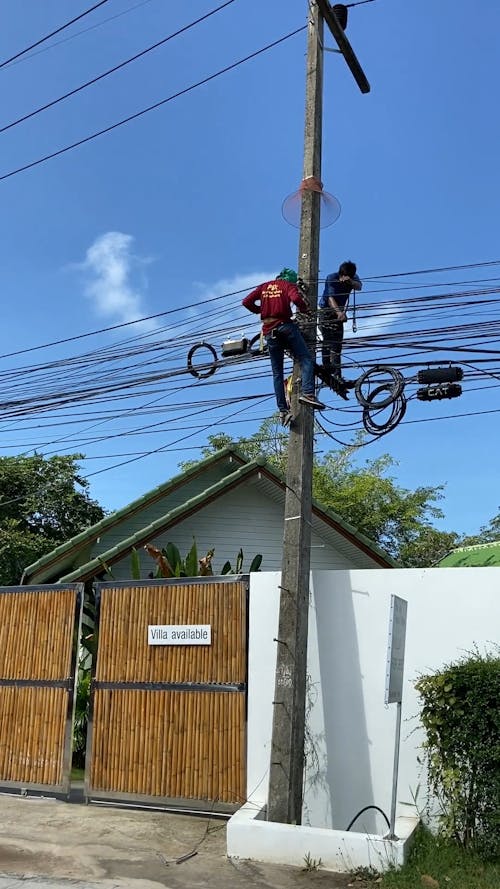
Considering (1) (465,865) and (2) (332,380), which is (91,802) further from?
(2) (332,380)

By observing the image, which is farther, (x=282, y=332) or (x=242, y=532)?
(x=242, y=532)

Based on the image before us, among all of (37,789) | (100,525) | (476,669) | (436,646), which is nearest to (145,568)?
(100,525)

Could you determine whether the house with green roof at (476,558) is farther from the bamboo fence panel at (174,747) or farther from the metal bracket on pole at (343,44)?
the metal bracket on pole at (343,44)

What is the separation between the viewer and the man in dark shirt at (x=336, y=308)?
8.21m

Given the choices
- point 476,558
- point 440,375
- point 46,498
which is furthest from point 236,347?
point 46,498

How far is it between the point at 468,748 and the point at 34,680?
5.01m

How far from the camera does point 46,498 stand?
28188 millimetres

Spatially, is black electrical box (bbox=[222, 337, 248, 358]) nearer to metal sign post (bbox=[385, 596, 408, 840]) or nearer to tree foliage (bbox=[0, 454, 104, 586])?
metal sign post (bbox=[385, 596, 408, 840])

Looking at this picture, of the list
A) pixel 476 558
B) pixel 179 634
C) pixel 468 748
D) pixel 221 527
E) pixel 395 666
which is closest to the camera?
pixel 468 748

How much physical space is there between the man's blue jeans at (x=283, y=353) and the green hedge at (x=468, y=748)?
2970 mm

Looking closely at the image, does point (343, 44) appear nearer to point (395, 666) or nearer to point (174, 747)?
point (395, 666)

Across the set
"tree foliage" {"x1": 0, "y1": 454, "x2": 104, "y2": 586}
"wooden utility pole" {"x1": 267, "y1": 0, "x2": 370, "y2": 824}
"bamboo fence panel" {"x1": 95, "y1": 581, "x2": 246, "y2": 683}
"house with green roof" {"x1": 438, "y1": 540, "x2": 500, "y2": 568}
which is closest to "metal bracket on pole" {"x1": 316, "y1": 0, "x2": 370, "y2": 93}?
"wooden utility pole" {"x1": 267, "y1": 0, "x2": 370, "y2": 824}

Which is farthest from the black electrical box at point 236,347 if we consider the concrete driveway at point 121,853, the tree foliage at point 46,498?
the tree foliage at point 46,498

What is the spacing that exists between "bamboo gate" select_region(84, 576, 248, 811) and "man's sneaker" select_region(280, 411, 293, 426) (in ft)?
5.58
